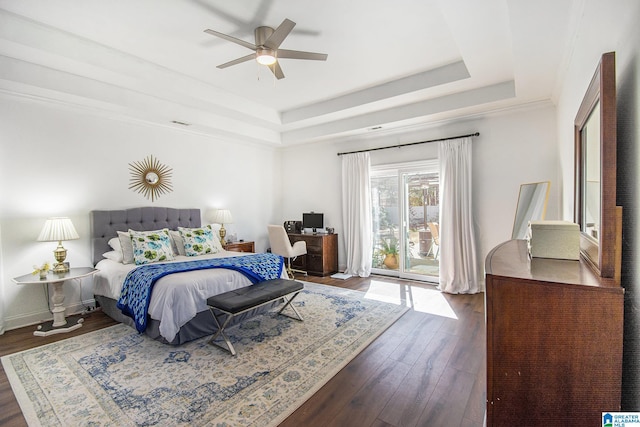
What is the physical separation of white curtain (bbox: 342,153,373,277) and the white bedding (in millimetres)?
2577

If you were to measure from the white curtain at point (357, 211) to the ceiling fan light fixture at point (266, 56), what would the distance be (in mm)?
2983

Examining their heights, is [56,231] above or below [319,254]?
above

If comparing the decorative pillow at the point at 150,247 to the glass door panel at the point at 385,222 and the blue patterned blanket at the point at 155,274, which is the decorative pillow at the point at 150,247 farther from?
the glass door panel at the point at 385,222

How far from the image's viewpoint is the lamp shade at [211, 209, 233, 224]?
501cm

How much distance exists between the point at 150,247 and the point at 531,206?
4.84m

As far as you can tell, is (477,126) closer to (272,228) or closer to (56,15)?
(272,228)

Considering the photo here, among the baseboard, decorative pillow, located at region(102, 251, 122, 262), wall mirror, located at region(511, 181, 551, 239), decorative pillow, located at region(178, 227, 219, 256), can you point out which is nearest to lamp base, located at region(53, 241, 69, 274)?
decorative pillow, located at region(102, 251, 122, 262)

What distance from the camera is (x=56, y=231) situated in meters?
3.23

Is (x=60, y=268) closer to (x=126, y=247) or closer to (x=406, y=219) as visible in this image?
(x=126, y=247)

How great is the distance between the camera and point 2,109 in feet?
10.5

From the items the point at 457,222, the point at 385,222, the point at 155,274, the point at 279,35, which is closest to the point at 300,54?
the point at 279,35

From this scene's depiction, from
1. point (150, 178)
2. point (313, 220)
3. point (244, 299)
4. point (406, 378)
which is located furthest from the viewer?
point (313, 220)

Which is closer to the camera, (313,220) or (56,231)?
(56,231)

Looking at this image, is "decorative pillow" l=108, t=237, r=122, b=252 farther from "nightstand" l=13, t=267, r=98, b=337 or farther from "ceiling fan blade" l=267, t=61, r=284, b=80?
"ceiling fan blade" l=267, t=61, r=284, b=80
